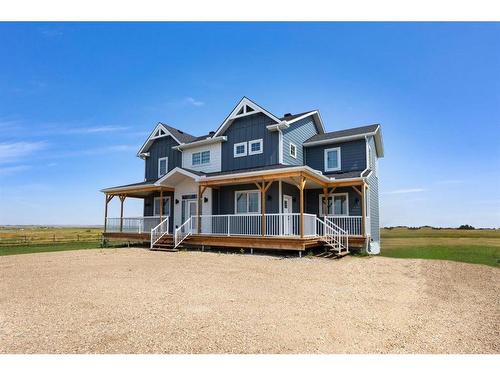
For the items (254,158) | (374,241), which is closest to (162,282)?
(254,158)

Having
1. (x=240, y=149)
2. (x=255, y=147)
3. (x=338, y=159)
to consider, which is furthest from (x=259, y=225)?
(x=338, y=159)

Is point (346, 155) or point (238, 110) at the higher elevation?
point (238, 110)

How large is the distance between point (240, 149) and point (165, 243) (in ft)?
21.2

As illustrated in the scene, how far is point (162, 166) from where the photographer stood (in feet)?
Answer: 71.3

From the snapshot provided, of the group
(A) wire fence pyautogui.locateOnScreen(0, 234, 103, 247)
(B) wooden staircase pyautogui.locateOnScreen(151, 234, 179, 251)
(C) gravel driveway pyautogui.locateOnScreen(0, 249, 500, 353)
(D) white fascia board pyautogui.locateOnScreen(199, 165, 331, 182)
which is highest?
(D) white fascia board pyautogui.locateOnScreen(199, 165, 331, 182)

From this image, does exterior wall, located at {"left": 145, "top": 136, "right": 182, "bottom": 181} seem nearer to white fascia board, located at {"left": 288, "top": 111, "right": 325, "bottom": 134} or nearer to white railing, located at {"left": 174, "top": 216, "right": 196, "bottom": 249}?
white railing, located at {"left": 174, "top": 216, "right": 196, "bottom": 249}

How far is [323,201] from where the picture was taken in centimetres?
1702

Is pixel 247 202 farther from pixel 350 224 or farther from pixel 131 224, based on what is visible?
pixel 131 224

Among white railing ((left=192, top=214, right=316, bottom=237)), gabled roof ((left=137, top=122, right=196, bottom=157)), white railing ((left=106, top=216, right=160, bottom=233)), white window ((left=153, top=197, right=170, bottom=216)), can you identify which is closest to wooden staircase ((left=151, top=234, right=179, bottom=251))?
white railing ((left=192, top=214, right=316, bottom=237))

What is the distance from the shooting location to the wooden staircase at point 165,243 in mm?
15789

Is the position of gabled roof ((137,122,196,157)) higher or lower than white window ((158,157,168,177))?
higher

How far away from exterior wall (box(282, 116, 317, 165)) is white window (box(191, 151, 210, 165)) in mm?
5057

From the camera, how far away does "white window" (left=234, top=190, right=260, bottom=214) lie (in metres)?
15.9

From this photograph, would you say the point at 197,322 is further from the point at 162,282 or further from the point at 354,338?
the point at 162,282
